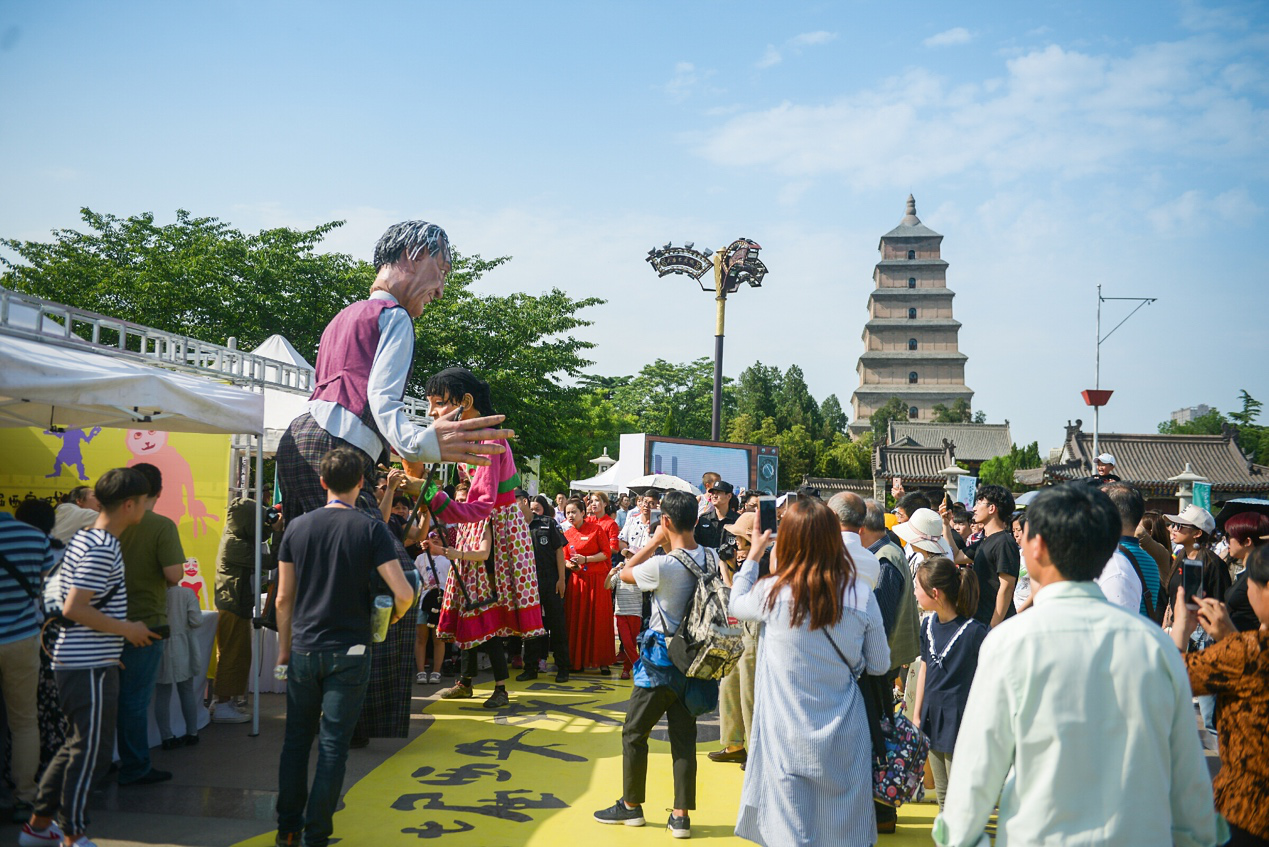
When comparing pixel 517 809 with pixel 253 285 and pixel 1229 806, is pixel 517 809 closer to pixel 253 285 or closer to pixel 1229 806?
pixel 1229 806

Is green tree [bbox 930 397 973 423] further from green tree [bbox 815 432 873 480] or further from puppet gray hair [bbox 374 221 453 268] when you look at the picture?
puppet gray hair [bbox 374 221 453 268]

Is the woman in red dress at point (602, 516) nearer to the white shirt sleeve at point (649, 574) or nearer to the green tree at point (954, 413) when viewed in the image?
the white shirt sleeve at point (649, 574)

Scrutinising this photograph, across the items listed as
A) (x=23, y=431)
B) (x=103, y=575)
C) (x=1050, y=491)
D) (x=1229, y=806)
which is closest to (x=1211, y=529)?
(x=1229, y=806)

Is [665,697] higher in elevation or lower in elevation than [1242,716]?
lower

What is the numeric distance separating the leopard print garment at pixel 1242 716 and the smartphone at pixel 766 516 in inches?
73.4

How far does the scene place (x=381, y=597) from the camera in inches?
147

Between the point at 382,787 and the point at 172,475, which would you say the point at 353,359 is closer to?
the point at 382,787

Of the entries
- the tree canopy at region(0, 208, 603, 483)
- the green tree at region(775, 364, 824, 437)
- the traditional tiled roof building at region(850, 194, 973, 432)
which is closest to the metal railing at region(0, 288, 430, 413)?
the tree canopy at region(0, 208, 603, 483)

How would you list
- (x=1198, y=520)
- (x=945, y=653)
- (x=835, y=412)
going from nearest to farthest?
(x=945, y=653)
(x=1198, y=520)
(x=835, y=412)

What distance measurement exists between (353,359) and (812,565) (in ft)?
6.76

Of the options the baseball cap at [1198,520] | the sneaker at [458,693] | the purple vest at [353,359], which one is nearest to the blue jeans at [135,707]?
the purple vest at [353,359]

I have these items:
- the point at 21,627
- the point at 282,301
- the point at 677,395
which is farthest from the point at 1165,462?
the point at 21,627

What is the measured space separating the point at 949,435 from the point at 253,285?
4762cm

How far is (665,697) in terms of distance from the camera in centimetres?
421
